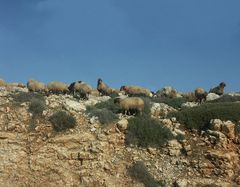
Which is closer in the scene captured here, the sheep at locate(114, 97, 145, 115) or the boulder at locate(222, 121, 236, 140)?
the boulder at locate(222, 121, 236, 140)

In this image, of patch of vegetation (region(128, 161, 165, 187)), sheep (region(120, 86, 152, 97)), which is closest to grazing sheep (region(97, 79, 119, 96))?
sheep (region(120, 86, 152, 97))

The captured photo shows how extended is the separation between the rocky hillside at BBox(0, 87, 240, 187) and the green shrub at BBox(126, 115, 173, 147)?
0.05 m

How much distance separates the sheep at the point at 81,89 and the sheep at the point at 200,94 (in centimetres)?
803

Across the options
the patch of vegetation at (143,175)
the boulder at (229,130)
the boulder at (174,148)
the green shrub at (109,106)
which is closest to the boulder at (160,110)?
the green shrub at (109,106)

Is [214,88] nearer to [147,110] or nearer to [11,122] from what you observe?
[147,110]

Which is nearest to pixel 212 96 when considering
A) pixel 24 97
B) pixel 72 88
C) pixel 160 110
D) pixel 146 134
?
pixel 160 110

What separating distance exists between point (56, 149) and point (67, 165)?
1.03 metres

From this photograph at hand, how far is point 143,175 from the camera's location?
2250 cm

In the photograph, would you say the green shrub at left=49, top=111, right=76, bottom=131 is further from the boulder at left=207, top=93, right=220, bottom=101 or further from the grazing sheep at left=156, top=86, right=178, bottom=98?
the grazing sheep at left=156, top=86, right=178, bottom=98

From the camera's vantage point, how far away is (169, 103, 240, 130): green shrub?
2589 cm

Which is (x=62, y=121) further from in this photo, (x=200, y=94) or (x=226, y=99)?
(x=200, y=94)

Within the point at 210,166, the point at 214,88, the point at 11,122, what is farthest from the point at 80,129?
the point at 214,88

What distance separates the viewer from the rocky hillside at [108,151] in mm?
22391

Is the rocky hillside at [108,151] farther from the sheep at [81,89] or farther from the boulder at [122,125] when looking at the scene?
the sheep at [81,89]
